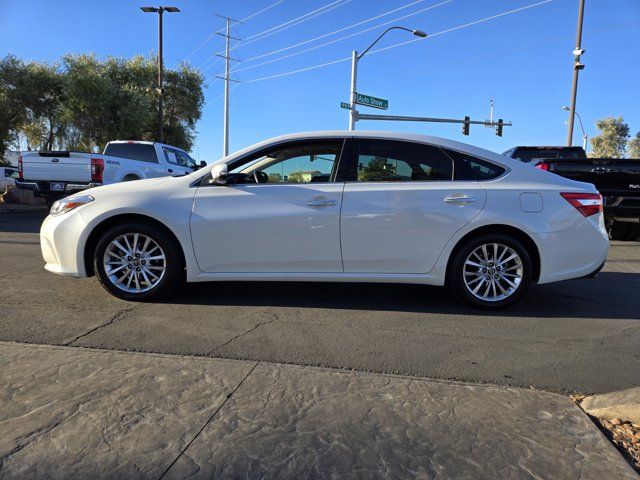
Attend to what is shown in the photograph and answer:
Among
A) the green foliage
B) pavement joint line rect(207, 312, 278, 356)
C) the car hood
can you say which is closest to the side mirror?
the car hood

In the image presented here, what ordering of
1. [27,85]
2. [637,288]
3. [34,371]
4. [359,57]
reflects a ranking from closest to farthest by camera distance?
[34,371]
[637,288]
[359,57]
[27,85]

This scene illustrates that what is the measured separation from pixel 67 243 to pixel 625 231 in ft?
35.6

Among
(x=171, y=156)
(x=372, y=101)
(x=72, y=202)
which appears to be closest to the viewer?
(x=72, y=202)

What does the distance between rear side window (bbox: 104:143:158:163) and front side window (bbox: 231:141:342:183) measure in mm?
9819

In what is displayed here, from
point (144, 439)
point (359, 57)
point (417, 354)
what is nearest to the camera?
point (144, 439)

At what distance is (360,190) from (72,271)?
9.49 ft

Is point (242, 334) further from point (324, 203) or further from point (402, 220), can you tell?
point (402, 220)

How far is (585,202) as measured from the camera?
4.66 meters

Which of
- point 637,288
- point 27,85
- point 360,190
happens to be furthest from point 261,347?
point 27,85

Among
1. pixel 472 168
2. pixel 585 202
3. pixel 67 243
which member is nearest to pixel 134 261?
pixel 67 243

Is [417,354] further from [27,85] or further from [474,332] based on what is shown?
[27,85]

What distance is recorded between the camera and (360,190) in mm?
4648

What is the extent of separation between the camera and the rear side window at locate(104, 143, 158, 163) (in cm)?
1379

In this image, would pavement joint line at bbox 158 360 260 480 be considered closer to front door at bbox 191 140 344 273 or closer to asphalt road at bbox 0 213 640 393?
asphalt road at bbox 0 213 640 393
